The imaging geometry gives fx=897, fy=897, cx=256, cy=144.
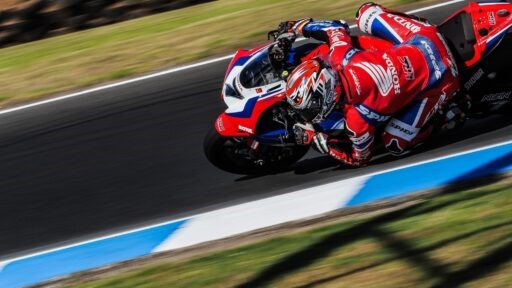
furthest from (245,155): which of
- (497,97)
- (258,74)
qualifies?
(497,97)

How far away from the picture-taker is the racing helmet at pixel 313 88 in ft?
22.2

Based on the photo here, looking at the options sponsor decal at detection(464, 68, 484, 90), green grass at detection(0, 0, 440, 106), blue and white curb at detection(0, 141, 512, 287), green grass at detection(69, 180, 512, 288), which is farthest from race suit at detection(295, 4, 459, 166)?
green grass at detection(0, 0, 440, 106)

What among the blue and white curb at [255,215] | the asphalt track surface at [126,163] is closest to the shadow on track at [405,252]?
the blue and white curb at [255,215]

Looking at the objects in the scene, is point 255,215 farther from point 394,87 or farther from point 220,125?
point 394,87

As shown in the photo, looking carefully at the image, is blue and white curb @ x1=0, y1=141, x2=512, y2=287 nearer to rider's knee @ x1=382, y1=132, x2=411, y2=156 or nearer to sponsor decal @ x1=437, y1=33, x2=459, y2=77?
rider's knee @ x1=382, y1=132, x2=411, y2=156

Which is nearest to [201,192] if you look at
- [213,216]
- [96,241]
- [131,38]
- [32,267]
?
[213,216]

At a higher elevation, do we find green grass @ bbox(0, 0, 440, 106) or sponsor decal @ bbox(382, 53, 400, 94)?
sponsor decal @ bbox(382, 53, 400, 94)

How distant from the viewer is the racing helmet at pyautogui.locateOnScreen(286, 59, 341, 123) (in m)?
6.78

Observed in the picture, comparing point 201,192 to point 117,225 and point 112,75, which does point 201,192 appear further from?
point 112,75

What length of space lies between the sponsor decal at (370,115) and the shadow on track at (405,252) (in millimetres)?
745

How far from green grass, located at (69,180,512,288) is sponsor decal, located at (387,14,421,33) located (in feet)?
4.84

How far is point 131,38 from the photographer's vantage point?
38.5 feet

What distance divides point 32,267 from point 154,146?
6.77 feet

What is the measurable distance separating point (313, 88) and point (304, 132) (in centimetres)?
60
